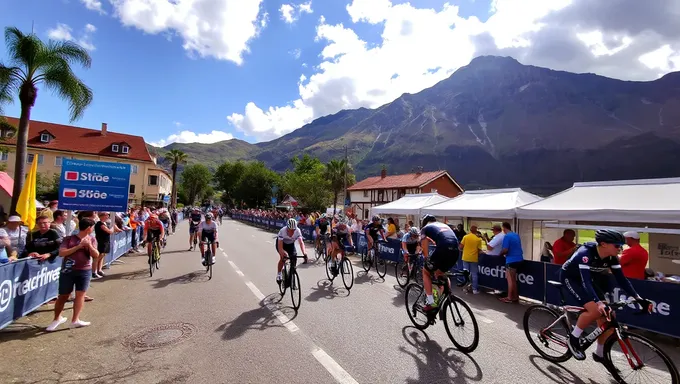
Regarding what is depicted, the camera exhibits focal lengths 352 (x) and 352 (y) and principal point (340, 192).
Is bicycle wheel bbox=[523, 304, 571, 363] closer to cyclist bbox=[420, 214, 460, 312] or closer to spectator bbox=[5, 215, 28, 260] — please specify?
cyclist bbox=[420, 214, 460, 312]

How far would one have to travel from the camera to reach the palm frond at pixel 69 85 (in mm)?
13703

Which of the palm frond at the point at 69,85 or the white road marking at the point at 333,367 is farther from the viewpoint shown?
the palm frond at the point at 69,85

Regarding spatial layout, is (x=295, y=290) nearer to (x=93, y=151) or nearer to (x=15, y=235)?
(x=15, y=235)

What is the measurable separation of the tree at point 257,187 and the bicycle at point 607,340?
82.2 metres

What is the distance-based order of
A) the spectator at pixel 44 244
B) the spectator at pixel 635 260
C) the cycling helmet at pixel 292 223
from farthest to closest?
the cycling helmet at pixel 292 223 → the spectator at pixel 635 260 → the spectator at pixel 44 244

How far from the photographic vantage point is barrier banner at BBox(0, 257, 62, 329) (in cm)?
527

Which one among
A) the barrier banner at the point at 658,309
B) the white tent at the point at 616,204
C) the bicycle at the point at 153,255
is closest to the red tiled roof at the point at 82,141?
the bicycle at the point at 153,255

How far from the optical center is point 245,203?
87.7m

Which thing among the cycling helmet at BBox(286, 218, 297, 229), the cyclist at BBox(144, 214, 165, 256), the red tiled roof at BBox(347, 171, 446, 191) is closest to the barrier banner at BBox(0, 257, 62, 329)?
the cyclist at BBox(144, 214, 165, 256)

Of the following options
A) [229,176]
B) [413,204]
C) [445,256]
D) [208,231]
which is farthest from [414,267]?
[229,176]

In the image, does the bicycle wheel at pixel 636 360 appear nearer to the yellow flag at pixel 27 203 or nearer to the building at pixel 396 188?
the yellow flag at pixel 27 203

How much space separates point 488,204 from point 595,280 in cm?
922

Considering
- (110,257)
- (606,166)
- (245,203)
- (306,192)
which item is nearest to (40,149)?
(306,192)

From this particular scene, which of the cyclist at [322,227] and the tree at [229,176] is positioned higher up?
the tree at [229,176]
